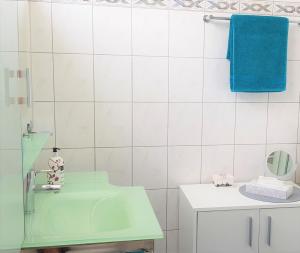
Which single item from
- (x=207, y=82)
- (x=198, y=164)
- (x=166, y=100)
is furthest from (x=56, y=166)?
(x=207, y=82)

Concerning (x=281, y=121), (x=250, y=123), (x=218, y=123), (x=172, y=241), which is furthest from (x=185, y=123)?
(x=172, y=241)

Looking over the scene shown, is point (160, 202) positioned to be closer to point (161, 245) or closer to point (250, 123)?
point (161, 245)

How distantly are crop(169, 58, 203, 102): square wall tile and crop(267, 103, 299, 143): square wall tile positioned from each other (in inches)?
20.9

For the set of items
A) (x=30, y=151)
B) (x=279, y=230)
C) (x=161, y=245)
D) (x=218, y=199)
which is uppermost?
(x=30, y=151)

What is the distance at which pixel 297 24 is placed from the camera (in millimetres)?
2049

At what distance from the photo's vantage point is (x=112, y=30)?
6.17ft

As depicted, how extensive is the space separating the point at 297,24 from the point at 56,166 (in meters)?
1.73

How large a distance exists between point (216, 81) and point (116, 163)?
0.82m

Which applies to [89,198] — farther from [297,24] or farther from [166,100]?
[297,24]

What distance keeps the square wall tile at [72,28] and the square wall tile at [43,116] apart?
1.08 feet

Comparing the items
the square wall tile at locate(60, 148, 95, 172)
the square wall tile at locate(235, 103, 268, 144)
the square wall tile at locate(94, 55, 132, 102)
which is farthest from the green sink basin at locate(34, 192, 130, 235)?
the square wall tile at locate(235, 103, 268, 144)

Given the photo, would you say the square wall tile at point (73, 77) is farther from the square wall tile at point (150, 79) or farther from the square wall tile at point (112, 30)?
the square wall tile at point (150, 79)

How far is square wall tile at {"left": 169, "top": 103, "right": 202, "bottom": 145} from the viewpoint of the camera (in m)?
2.01

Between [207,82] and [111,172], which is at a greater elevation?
[207,82]
